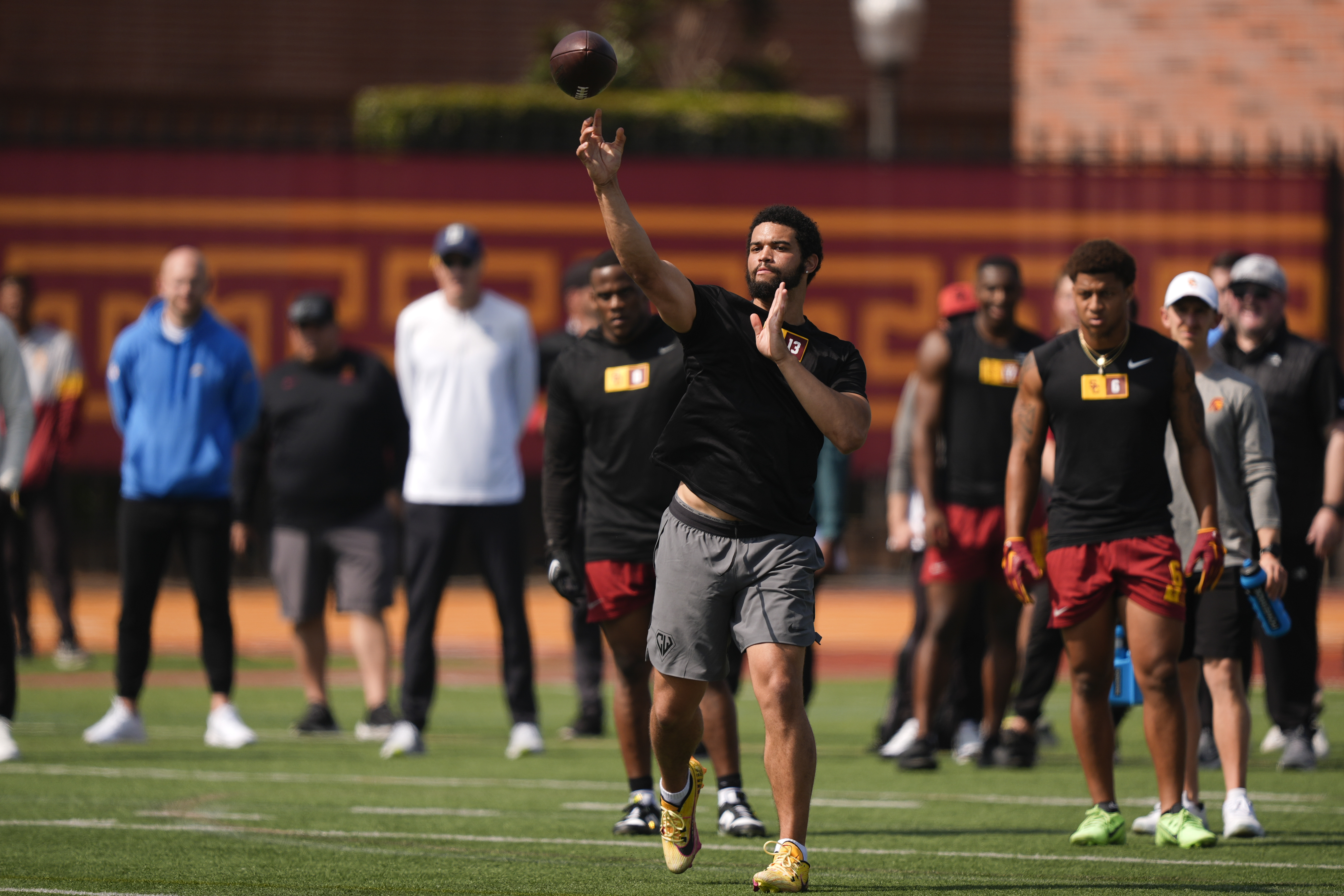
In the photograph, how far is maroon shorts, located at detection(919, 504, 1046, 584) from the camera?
921 centimetres

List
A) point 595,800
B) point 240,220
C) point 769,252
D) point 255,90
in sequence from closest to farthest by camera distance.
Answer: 1. point 769,252
2. point 595,800
3. point 240,220
4. point 255,90

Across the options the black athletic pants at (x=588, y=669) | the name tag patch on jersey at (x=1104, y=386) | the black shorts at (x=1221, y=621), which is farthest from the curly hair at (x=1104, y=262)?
the black athletic pants at (x=588, y=669)

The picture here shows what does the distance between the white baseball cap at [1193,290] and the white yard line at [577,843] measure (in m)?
2.20

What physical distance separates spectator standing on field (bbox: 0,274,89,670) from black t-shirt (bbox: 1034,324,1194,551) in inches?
326

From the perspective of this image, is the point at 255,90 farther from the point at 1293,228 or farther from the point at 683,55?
the point at 1293,228

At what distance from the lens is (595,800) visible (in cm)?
795

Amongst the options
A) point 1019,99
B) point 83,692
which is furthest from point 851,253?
point 83,692

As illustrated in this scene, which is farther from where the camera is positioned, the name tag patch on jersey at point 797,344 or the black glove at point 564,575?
the black glove at point 564,575

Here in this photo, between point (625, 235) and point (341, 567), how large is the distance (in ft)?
17.7

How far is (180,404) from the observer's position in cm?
983

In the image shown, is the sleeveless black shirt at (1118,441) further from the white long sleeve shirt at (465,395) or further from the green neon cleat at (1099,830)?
the white long sleeve shirt at (465,395)

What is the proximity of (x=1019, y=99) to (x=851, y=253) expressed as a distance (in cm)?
368

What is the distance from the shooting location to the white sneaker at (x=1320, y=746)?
9.36 meters

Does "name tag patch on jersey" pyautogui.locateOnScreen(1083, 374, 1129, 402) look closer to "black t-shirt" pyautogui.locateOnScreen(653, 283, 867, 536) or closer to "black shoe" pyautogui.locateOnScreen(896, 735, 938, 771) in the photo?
"black t-shirt" pyautogui.locateOnScreen(653, 283, 867, 536)
